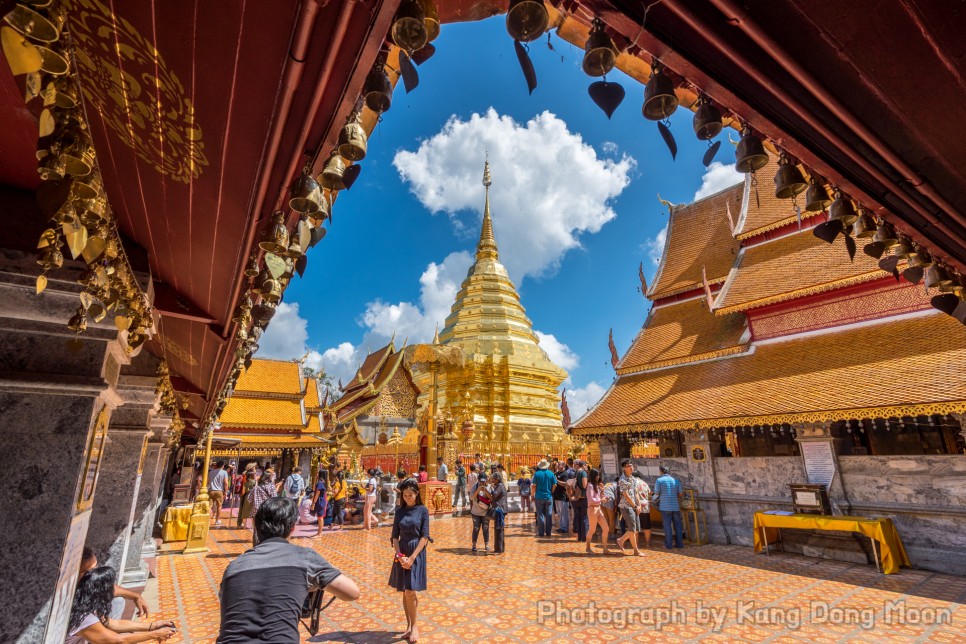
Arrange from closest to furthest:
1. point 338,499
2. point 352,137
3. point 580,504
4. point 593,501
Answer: point 352,137 → point 593,501 → point 580,504 → point 338,499

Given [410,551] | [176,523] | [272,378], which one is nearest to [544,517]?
[410,551]

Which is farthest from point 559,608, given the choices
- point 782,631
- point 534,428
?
point 534,428

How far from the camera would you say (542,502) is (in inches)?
398

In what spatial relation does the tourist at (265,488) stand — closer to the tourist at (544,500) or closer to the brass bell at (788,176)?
the tourist at (544,500)

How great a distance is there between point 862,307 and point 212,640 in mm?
11179

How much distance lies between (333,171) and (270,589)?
1.79m

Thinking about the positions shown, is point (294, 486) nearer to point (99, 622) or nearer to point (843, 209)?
point (99, 622)

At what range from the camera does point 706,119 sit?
1870mm

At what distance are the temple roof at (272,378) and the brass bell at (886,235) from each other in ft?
62.5

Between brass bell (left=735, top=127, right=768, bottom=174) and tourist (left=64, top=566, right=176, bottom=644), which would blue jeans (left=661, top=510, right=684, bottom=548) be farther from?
brass bell (left=735, top=127, right=768, bottom=174)

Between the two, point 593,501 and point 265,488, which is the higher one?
point 265,488

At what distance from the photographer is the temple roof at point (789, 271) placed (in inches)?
351

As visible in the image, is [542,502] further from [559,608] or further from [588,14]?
[588,14]

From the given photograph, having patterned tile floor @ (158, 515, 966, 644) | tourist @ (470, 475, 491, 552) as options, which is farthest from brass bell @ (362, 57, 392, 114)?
tourist @ (470, 475, 491, 552)
